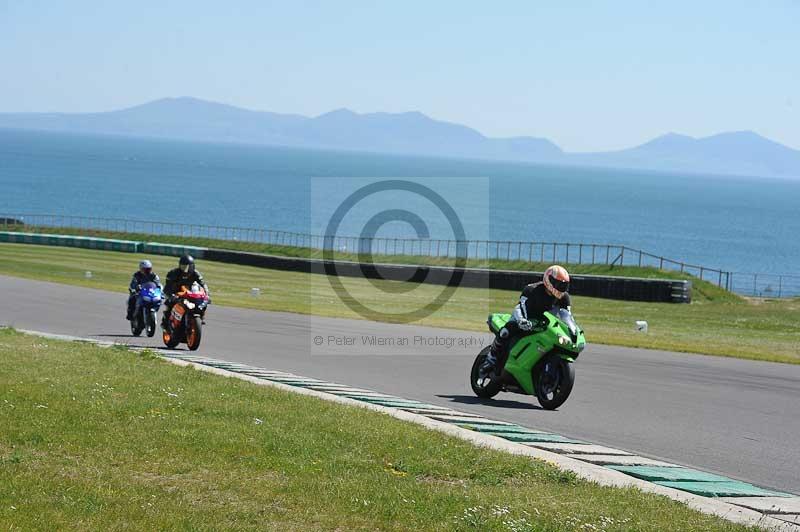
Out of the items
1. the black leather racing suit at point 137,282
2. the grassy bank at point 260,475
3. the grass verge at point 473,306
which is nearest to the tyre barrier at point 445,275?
the grass verge at point 473,306

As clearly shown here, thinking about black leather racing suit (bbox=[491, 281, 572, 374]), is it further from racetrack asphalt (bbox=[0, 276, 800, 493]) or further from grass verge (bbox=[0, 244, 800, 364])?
grass verge (bbox=[0, 244, 800, 364])

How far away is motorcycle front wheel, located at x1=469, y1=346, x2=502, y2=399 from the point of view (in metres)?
15.3

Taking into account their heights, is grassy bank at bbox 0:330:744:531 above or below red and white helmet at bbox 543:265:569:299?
below

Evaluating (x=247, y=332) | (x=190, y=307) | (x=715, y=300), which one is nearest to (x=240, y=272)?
(x=715, y=300)

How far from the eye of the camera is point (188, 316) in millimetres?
21078

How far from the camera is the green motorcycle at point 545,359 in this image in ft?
46.2

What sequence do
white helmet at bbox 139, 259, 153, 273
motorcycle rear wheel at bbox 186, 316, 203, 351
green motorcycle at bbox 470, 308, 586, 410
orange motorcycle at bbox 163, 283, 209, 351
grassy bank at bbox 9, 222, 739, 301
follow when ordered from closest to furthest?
1. green motorcycle at bbox 470, 308, 586, 410
2. orange motorcycle at bbox 163, 283, 209, 351
3. motorcycle rear wheel at bbox 186, 316, 203, 351
4. white helmet at bbox 139, 259, 153, 273
5. grassy bank at bbox 9, 222, 739, 301

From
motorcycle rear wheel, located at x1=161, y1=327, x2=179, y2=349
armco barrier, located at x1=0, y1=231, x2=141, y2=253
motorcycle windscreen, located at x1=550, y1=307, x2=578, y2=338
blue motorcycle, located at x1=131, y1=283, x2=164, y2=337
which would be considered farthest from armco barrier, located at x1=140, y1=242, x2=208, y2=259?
motorcycle windscreen, located at x1=550, y1=307, x2=578, y2=338

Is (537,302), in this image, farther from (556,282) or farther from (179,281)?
(179,281)

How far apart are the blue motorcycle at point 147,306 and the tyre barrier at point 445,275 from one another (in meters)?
24.2

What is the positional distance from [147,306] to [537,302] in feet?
37.3

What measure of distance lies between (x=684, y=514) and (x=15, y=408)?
661 centimetres

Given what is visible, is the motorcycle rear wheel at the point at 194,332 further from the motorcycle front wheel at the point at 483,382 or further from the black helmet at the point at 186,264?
the motorcycle front wheel at the point at 483,382

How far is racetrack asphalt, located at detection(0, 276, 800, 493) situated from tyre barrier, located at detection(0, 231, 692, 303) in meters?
17.7
